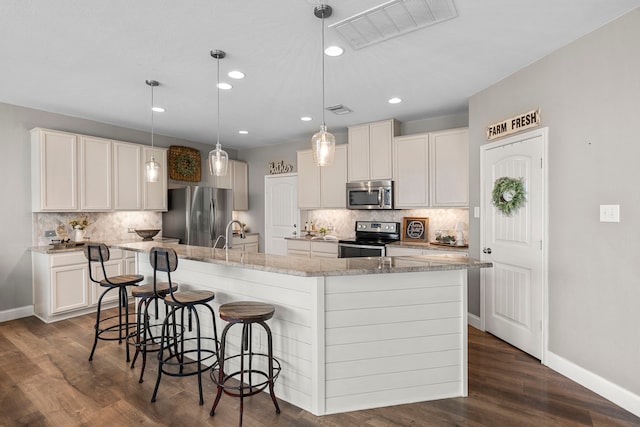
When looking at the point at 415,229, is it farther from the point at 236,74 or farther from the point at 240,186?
the point at 240,186

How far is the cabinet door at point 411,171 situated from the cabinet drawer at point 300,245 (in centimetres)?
160

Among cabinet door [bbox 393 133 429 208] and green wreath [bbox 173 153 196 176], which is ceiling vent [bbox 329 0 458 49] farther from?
green wreath [bbox 173 153 196 176]

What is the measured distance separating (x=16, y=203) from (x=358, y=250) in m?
4.41

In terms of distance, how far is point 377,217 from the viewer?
5512 mm

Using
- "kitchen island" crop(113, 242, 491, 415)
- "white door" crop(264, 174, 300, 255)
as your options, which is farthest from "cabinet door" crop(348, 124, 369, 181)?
"kitchen island" crop(113, 242, 491, 415)

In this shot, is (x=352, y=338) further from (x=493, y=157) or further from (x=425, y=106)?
(x=425, y=106)

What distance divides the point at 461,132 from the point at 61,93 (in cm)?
469

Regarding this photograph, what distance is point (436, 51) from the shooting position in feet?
9.50

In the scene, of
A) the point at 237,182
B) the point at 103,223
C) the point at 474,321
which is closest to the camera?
the point at 474,321

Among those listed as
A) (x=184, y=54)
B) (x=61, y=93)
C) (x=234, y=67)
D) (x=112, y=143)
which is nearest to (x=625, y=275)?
(x=234, y=67)

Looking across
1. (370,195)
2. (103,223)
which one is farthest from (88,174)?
(370,195)

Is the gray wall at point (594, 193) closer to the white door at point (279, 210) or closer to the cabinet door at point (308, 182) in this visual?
the cabinet door at point (308, 182)

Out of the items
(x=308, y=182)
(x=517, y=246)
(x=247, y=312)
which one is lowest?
(x=247, y=312)

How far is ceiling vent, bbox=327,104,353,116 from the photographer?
4387 mm
